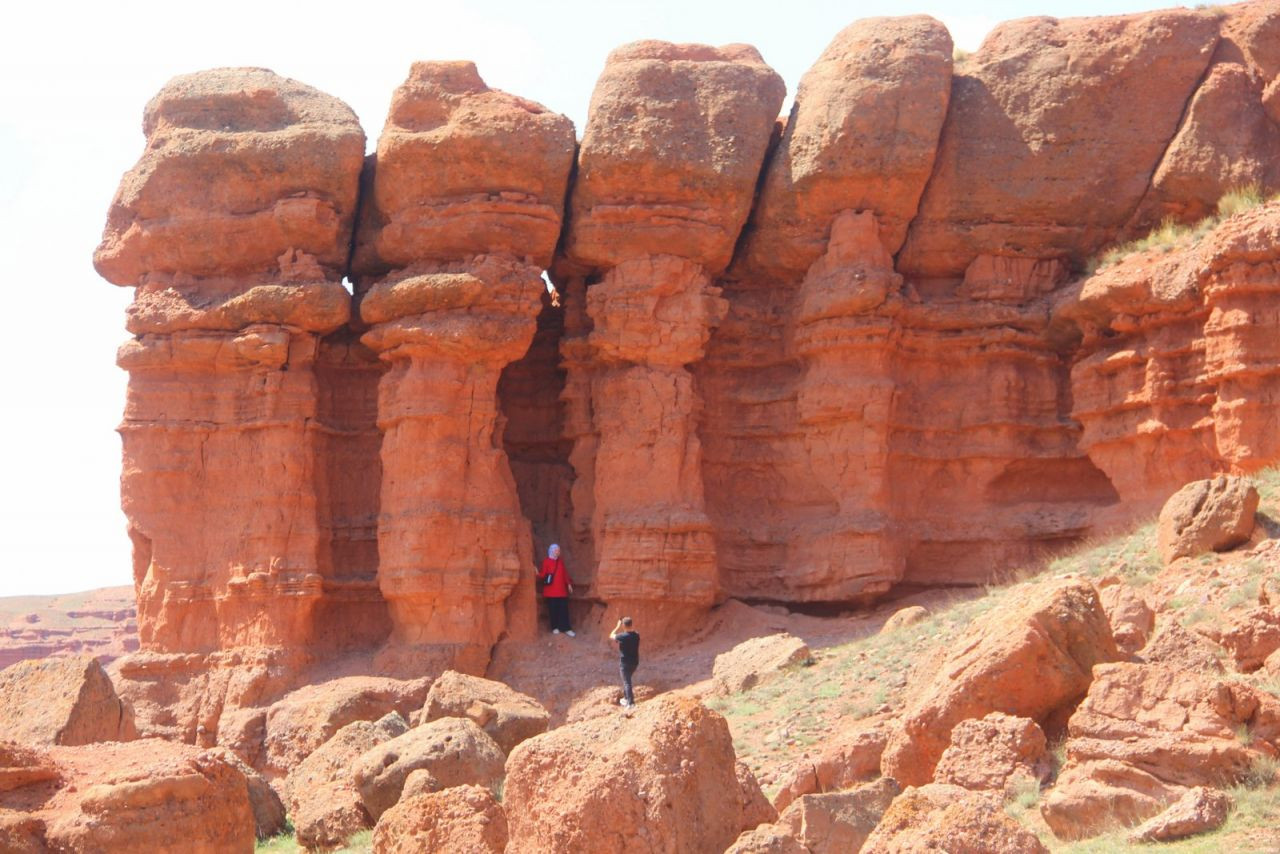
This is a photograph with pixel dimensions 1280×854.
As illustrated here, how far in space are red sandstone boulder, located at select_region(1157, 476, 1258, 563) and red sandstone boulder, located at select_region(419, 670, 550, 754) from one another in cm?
673

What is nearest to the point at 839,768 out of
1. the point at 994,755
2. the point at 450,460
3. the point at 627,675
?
the point at 994,755

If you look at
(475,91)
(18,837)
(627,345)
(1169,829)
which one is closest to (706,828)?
(1169,829)

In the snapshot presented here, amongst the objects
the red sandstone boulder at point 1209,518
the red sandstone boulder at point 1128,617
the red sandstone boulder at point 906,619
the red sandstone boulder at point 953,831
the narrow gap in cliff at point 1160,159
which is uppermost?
the narrow gap in cliff at point 1160,159

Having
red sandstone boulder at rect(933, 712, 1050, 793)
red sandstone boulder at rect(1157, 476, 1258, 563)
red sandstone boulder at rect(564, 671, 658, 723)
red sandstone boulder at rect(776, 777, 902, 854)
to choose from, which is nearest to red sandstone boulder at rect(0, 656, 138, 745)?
red sandstone boulder at rect(776, 777, 902, 854)

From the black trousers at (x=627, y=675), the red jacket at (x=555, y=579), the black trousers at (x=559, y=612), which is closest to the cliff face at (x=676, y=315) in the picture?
the red jacket at (x=555, y=579)

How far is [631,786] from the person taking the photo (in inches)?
370

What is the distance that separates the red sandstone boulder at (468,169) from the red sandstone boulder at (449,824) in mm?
14673

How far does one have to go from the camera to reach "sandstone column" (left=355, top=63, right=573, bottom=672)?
24.0 m

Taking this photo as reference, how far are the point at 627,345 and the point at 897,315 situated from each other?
12.8 feet

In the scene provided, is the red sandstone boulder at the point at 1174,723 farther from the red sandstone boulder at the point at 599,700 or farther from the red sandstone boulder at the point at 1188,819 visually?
the red sandstone boulder at the point at 599,700

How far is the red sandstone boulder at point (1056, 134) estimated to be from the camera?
24312 millimetres

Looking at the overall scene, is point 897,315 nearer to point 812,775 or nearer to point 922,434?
point 922,434

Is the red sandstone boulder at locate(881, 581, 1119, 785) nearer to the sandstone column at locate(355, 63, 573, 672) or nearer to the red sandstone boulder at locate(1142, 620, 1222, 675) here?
the red sandstone boulder at locate(1142, 620, 1222, 675)

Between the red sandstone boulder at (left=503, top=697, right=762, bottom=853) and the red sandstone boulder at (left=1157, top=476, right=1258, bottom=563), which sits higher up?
the red sandstone boulder at (left=1157, top=476, right=1258, bottom=563)
